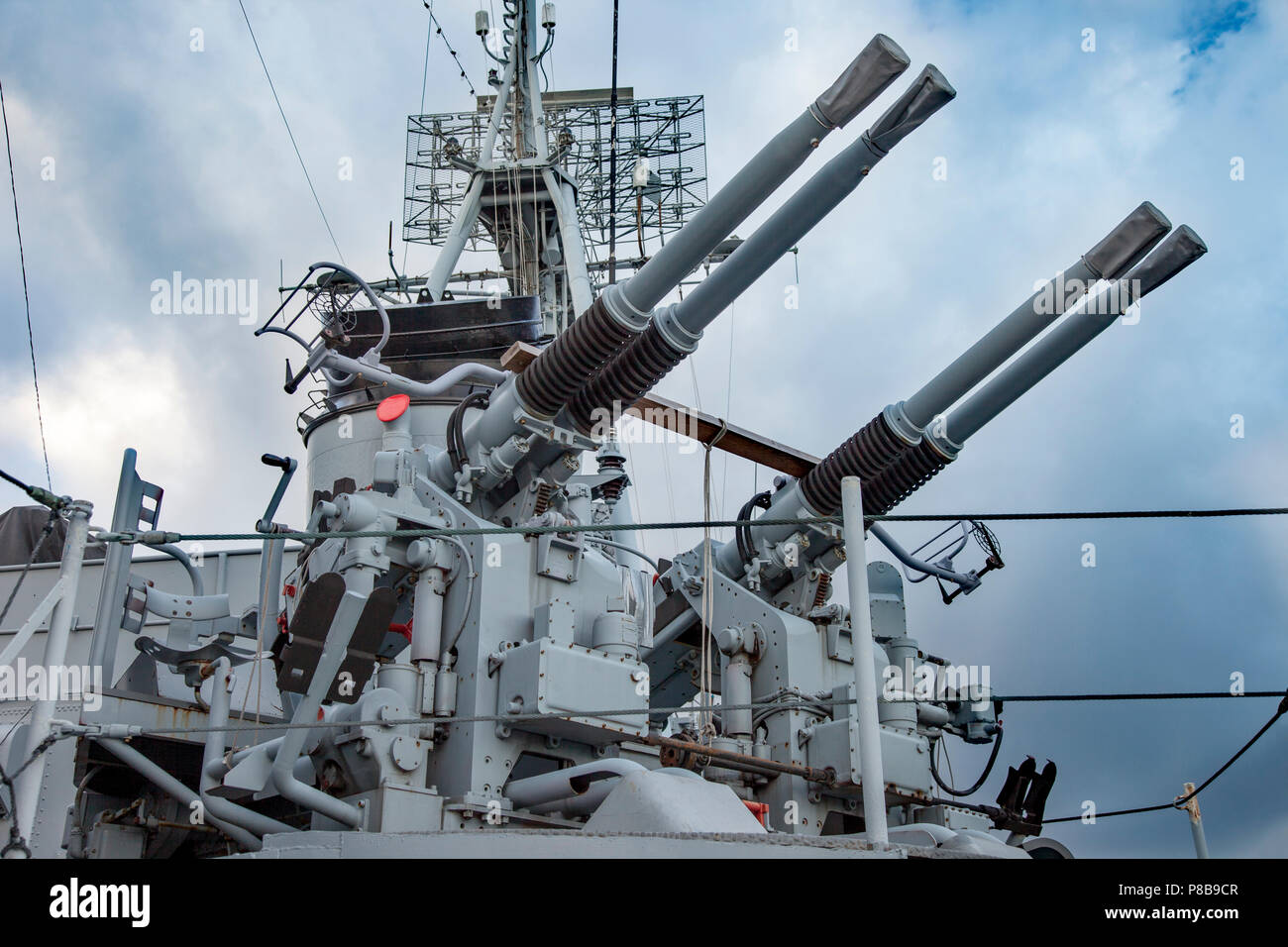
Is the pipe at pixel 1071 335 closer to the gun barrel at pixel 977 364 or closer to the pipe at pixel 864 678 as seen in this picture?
the gun barrel at pixel 977 364

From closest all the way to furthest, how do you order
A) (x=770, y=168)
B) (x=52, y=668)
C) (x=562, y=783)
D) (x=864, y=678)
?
(x=864, y=678) → (x=52, y=668) → (x=770, y=168) → (x=562, y=783)

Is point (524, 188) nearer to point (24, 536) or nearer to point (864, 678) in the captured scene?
point (24, 536)

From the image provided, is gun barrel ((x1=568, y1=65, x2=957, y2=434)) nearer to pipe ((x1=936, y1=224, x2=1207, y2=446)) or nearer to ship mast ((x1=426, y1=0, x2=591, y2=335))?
pipe ((x1=936, y1=224, x2=1207, y2=446))

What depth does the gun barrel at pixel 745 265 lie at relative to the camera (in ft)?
16.8

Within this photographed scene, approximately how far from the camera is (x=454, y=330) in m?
11.2

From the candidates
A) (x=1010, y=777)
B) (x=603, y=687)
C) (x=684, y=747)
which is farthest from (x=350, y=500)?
(x=1010, y=777)

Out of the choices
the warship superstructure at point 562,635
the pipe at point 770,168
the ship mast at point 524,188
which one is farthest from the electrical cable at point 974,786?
the ship mast at point 524,188

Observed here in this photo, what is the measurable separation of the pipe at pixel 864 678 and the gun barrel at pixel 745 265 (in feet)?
7.07

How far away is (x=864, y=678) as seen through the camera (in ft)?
11.0

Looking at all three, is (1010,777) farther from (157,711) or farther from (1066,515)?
(157,711)

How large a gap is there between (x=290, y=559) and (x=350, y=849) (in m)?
7.62

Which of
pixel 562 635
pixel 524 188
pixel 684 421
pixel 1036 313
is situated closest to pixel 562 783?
pixel 562 635

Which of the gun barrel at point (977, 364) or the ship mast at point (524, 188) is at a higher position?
the ship mast at point (524, 188)

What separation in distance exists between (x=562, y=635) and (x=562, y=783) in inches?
32.9
